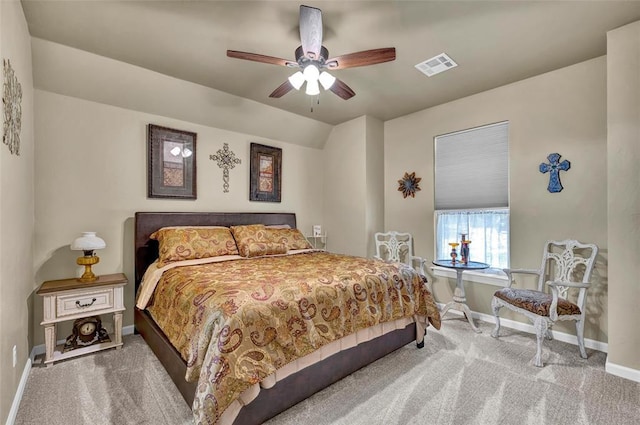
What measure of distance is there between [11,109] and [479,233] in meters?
4.63

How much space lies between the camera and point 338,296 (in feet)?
7.22

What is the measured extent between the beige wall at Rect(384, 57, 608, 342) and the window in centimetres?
11

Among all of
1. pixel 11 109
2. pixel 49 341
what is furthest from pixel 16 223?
pixel 49 341

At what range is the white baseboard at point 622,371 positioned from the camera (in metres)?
2.35

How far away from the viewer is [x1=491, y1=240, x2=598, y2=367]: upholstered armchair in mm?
2619

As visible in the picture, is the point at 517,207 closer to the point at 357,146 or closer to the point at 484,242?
the point at 484,242

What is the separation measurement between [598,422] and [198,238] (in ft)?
11.9

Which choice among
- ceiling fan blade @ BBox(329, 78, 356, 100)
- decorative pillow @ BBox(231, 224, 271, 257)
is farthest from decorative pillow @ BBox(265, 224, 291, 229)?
ceiling fan blade @ BBox(329, 78, 356, 100)

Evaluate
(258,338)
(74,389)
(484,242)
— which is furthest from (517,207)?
(74,389)

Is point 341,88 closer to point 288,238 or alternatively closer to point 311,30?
point 311,30

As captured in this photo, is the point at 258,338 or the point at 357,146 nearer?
the point at 258,338

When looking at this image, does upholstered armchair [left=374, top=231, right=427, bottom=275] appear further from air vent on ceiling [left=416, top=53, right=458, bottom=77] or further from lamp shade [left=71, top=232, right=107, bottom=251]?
lamp shade [left=71, top=232, right=107, bottom=251]

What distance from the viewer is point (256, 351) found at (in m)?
1.70

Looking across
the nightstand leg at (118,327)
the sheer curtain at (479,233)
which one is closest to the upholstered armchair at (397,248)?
the sheer curtain at (479,233)
